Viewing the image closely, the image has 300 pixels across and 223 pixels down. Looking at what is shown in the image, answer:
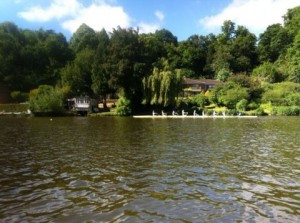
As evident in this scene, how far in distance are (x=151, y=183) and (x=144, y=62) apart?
6381 centimetres

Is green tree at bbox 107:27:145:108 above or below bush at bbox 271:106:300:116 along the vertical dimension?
above

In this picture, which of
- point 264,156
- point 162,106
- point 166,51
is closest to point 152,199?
point 264,156

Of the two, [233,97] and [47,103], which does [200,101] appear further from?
[47,103]

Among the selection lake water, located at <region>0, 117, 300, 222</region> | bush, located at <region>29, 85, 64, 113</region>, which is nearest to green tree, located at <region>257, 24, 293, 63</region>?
bush, located at <region>29, 85, 64, 113</region>

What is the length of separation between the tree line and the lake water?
165 ft

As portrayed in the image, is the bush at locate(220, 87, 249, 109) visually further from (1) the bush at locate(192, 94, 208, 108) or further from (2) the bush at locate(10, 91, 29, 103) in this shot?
(2) the bush at locate(10, 91, 29, 103)

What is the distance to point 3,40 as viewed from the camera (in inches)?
4146

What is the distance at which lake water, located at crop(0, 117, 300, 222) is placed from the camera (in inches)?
420

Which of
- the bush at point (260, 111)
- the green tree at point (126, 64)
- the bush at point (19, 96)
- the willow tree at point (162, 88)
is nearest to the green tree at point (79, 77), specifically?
the green tree at point (126, 64)

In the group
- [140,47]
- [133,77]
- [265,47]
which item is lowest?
[133,77]

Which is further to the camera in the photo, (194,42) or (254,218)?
(194,42)

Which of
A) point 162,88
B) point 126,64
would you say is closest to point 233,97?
point 162,88

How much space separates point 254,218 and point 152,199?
345cm

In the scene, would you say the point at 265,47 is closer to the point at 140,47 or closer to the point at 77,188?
the point at 140,47
